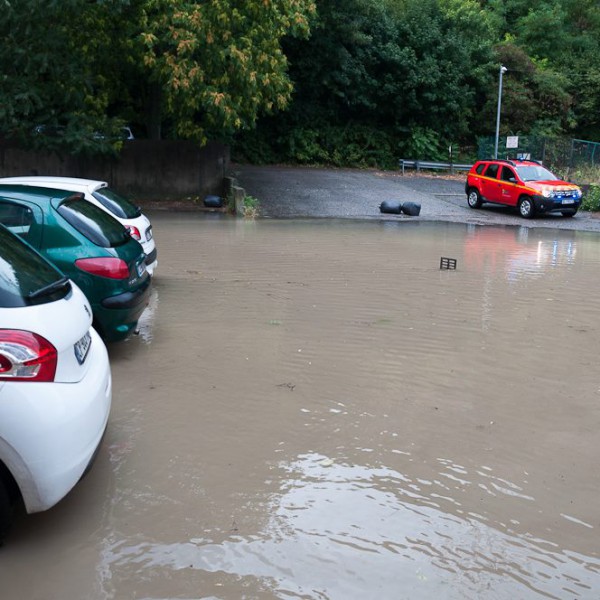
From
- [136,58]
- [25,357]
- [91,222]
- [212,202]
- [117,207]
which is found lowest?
[212,202]

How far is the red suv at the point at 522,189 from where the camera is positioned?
23.6 m

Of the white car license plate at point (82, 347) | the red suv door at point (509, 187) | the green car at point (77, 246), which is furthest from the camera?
the red suv door at point (509, 187)

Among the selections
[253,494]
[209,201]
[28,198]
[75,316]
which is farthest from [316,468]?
[209,201]

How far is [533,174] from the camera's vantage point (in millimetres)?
25078

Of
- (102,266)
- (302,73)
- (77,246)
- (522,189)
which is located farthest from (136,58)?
(302,73)

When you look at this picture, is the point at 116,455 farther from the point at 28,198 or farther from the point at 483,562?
the point at 28,198

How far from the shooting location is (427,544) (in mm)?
4281

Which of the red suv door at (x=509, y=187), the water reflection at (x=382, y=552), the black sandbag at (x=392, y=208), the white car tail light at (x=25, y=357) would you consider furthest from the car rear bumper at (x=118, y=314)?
the red suv door at (x=509, y=187)

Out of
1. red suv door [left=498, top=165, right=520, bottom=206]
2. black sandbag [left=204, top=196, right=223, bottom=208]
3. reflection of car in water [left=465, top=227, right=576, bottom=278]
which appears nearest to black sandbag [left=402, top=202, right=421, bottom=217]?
reflection of car in water [left=465, top=227, right=576, bottom=278]

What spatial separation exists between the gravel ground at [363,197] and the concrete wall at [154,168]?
179cm

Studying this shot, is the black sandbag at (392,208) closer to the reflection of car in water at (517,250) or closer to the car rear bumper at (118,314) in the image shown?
the reflection of car in water at (517,250)

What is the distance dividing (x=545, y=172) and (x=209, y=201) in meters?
10.5

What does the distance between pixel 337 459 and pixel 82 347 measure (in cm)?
187

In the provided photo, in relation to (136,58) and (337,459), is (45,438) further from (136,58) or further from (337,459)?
(136,58)
